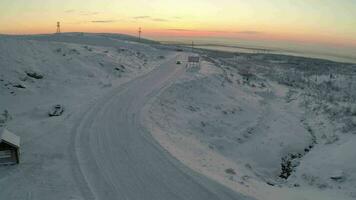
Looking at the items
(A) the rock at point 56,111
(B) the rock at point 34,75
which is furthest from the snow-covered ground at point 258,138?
(B) the rock at point 34,75

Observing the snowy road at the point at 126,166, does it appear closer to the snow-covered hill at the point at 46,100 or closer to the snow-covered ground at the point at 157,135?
the snow-covered ground at the point at 157,135

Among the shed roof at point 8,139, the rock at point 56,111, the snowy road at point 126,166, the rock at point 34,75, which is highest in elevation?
the rock at point 34,75

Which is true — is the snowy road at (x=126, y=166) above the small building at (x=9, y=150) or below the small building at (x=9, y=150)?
below

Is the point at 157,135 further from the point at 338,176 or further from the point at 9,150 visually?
the point at 338,176

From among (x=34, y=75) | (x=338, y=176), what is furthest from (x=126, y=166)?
(x=34, y=75)

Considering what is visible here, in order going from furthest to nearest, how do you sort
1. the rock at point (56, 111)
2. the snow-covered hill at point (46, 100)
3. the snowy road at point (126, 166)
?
1. the rock at point (56, 111)
2. the snow-covered hill at point (46, 100)
3. the snowy road at point (126, 166)

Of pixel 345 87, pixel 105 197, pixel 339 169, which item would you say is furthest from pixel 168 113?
pixel 345 87

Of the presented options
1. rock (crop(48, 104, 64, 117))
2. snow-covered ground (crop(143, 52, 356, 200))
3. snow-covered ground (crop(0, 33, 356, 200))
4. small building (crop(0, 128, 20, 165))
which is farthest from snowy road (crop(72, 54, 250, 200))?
small building (crop(0, 128, 20, 165))
